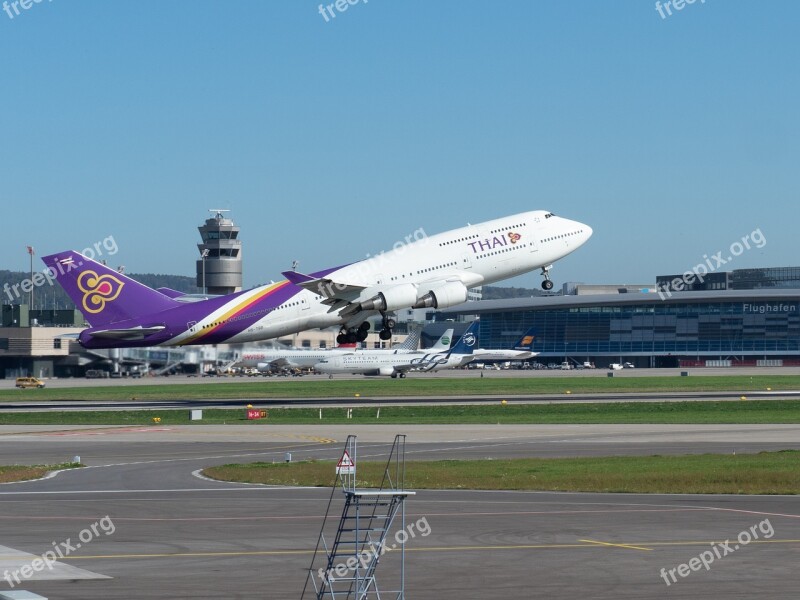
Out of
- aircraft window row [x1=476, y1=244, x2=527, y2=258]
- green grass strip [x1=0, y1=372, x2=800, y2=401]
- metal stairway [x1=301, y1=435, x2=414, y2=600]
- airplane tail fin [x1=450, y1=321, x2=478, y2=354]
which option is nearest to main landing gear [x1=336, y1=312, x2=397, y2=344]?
aircraft window row [x1=476, y1=244, x2=527, y2=258]

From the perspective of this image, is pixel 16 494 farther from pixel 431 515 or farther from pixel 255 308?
pixel 255 308

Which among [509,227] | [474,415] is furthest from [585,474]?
[509,227]

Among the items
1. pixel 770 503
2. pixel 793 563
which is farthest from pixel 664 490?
pixel 793 563

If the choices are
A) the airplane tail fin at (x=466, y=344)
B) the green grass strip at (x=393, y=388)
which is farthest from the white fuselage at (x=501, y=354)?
the green grass strip at (x=393, y=388)

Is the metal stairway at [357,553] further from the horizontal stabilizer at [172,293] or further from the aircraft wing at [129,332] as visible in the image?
the horizontal stabilizer at [172,293]

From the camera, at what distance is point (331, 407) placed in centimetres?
8019

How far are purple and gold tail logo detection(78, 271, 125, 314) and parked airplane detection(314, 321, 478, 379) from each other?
241 feet

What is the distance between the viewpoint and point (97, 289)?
248 ft

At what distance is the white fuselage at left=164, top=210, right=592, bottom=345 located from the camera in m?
76.7

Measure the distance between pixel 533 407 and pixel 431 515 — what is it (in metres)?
49.3

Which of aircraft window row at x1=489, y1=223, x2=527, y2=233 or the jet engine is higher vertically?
aircraft window row at x1=489, y1=223, x2=527, y2=233

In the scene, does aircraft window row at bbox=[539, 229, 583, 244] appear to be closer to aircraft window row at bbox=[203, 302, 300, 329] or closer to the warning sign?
aircraft window row at bbox=[203, 302, 300, 329]

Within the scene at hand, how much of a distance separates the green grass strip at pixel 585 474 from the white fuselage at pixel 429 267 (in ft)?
105

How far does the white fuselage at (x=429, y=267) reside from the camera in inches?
3019
